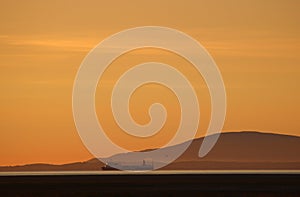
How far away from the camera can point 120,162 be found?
157750mm
